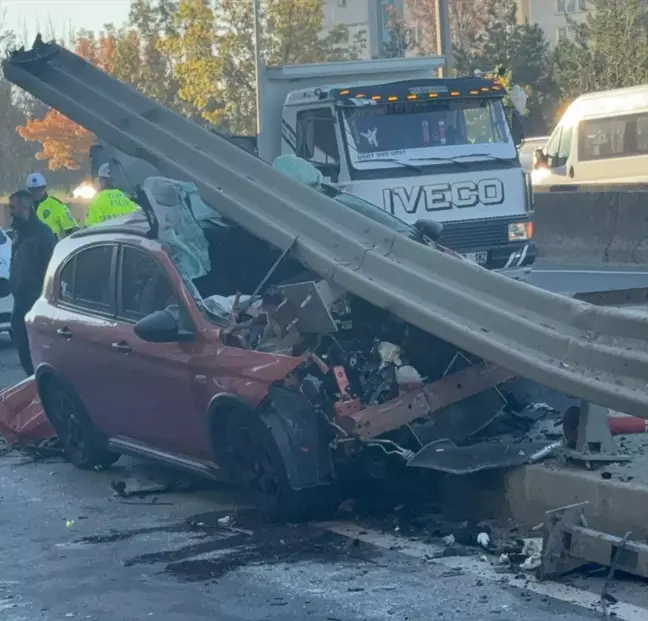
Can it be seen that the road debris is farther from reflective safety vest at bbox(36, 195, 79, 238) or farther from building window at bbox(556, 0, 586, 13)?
building window at bbox(556, 0, 586, 13)

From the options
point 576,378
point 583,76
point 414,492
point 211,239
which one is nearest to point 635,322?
point 576,378

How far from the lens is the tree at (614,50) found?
127 feet

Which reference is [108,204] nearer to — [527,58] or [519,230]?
[519,230]

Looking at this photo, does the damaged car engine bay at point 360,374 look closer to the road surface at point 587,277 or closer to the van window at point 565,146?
the road surface at point 587,277

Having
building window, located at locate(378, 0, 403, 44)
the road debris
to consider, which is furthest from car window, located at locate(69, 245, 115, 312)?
building window, located at locate(378, 0, 403, 44)

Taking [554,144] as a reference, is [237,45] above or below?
above

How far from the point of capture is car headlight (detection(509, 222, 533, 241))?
15492mm

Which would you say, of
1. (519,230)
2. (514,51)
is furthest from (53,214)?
(514,51)

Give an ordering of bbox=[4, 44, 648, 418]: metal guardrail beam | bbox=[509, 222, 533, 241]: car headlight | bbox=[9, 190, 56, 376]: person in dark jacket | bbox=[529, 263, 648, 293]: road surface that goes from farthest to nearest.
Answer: bbox=[529, 263, 648, 293]: road surface, bbox=[509, 222, 533, 241]: car headlight, bbox=[9, 190, 56, 376]: person in dark jacket, bbox=[4, 44, 648, 418]: metal guardrail beam

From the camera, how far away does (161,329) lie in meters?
8.01

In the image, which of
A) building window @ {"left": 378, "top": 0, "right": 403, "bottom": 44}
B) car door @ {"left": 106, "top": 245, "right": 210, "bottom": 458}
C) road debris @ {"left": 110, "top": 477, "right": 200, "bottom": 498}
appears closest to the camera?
car door @ {"left": 106, "top": 245, "right": 210, "bottom": 458}

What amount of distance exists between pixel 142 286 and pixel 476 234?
7027 mm

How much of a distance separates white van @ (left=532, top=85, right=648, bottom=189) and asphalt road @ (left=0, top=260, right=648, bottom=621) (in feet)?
62.8

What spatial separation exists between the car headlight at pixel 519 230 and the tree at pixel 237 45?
29.8 metres
